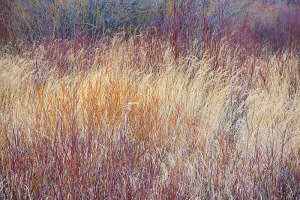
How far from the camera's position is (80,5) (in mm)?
5879

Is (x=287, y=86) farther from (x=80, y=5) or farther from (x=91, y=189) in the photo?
(x=80, y=5)

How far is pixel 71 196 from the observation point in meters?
1.15

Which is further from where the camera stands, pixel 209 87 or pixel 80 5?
pixel 80 5

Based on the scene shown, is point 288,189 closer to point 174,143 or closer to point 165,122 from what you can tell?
point 174,143

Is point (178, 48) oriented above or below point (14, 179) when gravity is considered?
above

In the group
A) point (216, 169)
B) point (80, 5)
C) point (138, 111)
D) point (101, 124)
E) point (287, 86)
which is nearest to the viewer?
point (216, 169)

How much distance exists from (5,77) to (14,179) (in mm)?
2132

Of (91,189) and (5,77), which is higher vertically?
(5,77)

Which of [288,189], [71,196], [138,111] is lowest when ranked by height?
[288,189]

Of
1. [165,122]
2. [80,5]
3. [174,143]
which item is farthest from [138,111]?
[80,5]

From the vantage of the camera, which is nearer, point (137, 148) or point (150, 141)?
point (137, 148)

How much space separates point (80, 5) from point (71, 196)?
5.73m

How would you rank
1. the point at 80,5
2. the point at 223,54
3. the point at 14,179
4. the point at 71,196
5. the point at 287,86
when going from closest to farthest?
the point at 71,196 < the point at 14,179 < the point at 287,86 < the point at 223,54 < the point at 80,5

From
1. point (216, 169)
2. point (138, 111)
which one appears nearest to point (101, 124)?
point (138, 111)
